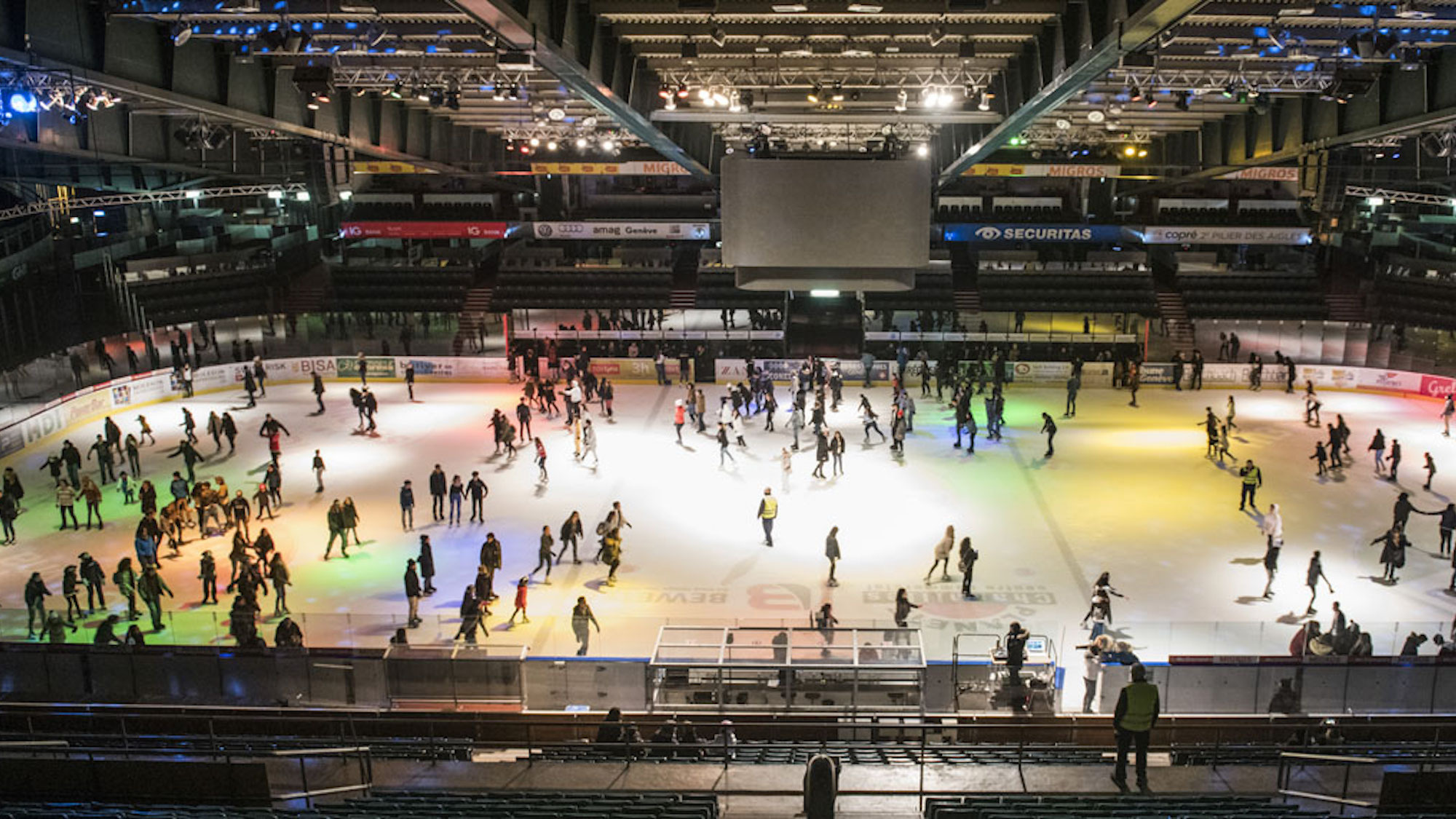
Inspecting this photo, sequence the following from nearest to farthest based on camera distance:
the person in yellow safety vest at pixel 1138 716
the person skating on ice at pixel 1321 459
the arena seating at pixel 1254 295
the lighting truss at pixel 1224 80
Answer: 1. the person in yellow safety vest at pixel 1138 716
2. the lighting truss at pixel 1224 80
3. the person skating on ice at pixel 1321 459
4. the arena seating at pixel 1254 295

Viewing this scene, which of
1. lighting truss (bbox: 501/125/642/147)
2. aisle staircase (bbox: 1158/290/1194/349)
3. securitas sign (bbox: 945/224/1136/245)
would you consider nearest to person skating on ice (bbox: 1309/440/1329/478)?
aisle staircase (bbox: 1158/290/1194/349)

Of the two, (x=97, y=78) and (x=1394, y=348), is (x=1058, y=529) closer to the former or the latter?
(x=97, y=78)

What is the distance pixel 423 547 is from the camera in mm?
18156

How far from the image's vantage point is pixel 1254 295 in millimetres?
43375

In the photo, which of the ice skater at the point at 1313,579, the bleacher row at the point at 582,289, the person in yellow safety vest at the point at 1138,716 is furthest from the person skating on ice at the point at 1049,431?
the bleacher row at the point at 582,289

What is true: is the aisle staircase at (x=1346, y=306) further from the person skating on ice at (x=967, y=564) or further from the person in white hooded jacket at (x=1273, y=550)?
the person skating on ice at (x=967, y=564)

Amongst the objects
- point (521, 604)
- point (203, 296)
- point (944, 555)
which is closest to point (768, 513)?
point (944, 555)

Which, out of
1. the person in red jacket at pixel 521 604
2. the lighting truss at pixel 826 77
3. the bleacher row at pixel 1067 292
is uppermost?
the lighting truss at pixel 826 77

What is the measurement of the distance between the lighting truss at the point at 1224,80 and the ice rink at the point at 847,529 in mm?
8816

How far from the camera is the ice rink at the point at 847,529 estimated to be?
57.5ft

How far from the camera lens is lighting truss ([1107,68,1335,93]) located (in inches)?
731

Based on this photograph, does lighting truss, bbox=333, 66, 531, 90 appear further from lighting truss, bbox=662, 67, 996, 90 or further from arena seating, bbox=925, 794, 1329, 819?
arena seating, bbox=925, 794, 1329, 819

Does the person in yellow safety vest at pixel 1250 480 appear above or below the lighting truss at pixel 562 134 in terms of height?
below

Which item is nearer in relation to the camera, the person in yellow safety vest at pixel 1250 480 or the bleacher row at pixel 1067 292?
the person in yellow safety vest at pixel 1250 480
